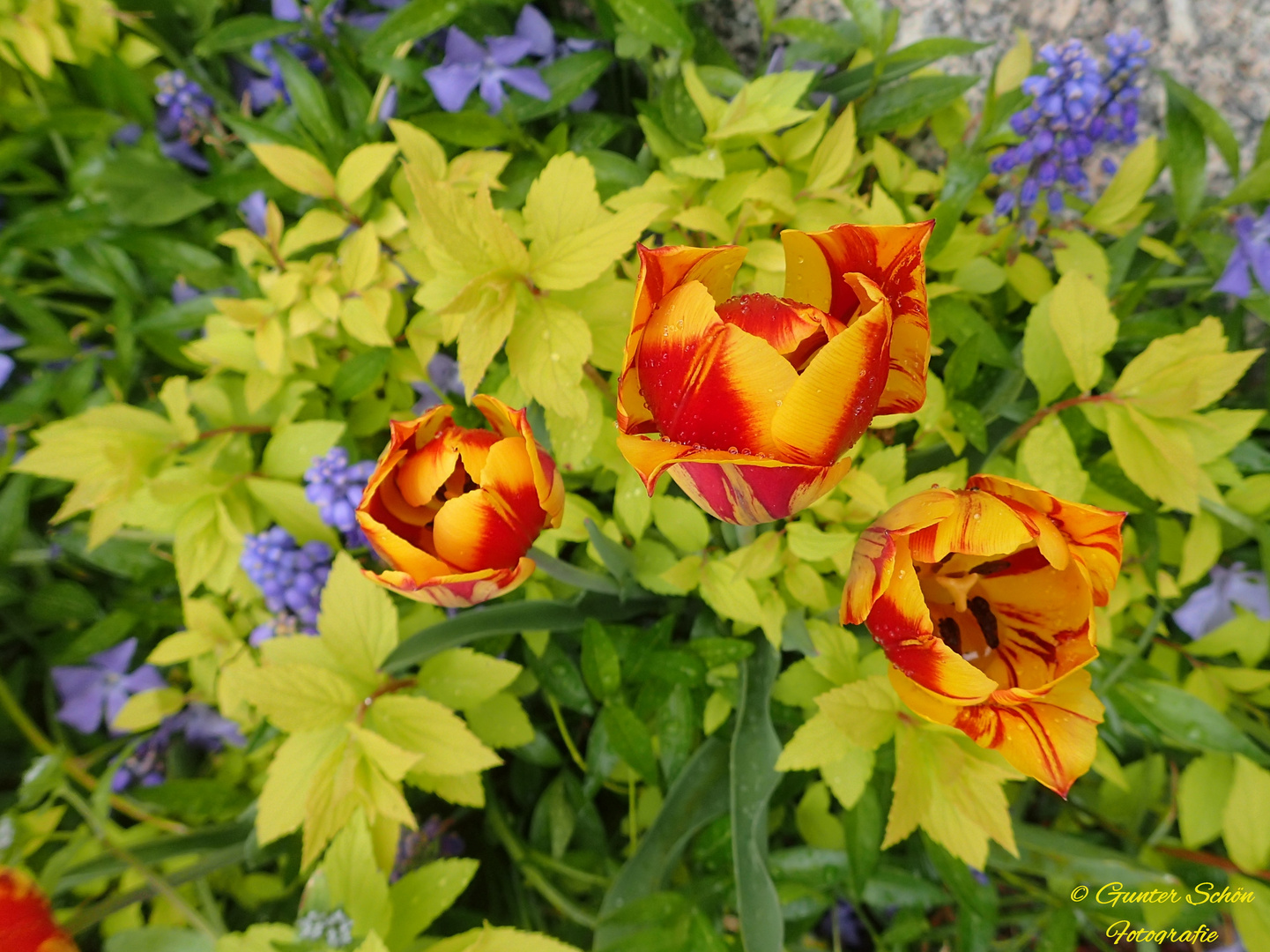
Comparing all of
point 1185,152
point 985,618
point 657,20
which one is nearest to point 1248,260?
point 1185,152

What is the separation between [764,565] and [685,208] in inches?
14.6

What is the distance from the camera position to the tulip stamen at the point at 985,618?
0.52 meters

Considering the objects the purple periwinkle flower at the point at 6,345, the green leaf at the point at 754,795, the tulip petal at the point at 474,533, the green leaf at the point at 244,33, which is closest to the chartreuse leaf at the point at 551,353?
the tulip petal at the point at 474,533

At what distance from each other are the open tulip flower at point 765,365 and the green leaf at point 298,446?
465mm

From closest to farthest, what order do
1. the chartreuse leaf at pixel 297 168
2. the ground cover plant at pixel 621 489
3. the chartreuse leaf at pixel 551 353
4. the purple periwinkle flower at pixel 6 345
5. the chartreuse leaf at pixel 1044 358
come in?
the ground cover plant at pixel 621 489 → the chartreuse leaf at pixel 551 353 → the chartreuse leaf at pixel 1044 358 → the chartreuse leaf at pixel 297 168 → the purple periwinkle flower at pixel 6 345

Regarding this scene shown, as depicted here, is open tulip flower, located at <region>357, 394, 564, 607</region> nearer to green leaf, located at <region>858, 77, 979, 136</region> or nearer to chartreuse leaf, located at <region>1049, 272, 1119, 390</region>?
chartreuse leaf, located at <region>1049, 272, 1119, 390</region>

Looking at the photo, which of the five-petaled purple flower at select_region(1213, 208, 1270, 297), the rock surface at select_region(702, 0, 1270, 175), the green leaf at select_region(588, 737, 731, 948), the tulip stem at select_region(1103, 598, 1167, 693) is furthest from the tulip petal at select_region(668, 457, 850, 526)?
the rock surface at select_region(702, 0, 1270, 175)

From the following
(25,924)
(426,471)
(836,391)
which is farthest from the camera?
(25,924)

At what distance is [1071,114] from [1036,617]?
48 cm

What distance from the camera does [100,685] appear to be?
1.00m

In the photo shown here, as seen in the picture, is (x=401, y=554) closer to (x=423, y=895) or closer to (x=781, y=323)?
(x=781, y=323)

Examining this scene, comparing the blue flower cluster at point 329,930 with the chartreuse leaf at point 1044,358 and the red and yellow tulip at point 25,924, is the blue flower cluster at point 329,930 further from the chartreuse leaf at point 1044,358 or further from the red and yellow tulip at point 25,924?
the chartreuse leaf at point 1044,358

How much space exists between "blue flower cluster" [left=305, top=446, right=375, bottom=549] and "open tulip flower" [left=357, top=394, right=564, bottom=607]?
0.24 metres

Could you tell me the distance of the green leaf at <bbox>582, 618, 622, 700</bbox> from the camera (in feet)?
2.35
